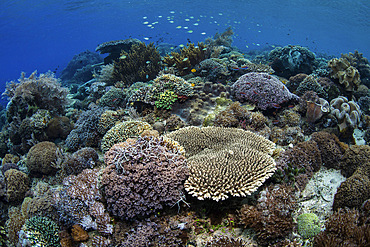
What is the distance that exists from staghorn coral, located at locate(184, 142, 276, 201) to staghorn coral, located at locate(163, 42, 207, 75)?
7947 mm

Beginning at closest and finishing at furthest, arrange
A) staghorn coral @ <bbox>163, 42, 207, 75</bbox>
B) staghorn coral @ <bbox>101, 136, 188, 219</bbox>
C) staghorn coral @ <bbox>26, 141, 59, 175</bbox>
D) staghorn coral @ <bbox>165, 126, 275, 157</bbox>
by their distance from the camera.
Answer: staghorn coral @ <bbox>101, 136, 188, 219</bbox>, staghorn coral @ <bbox>165, 126, 275, 157</bbox>, staghorn coral @ <bbox>26, 141, 59, 175</bbox>, staghorn coral @ <bbox>163, 42, 207, 75</bbox>

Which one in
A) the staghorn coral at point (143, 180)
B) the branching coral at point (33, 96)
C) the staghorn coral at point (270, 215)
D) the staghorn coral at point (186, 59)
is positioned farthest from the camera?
the staghorn coral at point (186, 59)

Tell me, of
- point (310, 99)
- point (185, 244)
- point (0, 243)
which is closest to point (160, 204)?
point (185, 244)

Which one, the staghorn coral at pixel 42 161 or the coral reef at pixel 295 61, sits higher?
the coral reef at pixel 295 61

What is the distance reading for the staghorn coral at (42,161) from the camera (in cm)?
726

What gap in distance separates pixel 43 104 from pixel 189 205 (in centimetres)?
1005

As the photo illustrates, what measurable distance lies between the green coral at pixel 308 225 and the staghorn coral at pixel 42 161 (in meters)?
8.07

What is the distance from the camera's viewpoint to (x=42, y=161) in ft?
23.9

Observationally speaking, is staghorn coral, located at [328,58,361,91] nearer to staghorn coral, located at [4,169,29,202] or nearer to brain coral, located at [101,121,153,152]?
brain coral, located at [101,121,153,152]

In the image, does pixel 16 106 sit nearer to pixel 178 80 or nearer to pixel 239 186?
pixel 178 80

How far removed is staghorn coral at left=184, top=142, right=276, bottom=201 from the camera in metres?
3.54

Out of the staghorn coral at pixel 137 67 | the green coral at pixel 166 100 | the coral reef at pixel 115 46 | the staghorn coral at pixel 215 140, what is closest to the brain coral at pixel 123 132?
the staghorn coral at pixel 215 140

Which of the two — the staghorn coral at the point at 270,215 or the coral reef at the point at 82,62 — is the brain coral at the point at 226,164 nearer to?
the staghorn coral at the point at 270,215

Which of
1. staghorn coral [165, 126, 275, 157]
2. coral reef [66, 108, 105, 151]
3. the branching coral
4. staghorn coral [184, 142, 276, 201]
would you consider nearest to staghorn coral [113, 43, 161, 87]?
the branching coral
